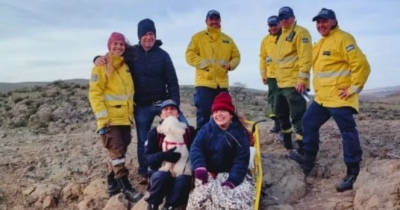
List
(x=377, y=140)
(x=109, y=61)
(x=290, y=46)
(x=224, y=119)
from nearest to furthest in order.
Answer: (x=224, y=119) → (x=109, y=61) → (x=290, y=46) → (x=377, y=140)

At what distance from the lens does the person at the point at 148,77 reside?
6.43 meters

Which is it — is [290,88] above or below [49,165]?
above

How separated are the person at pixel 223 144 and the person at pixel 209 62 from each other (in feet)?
6.29

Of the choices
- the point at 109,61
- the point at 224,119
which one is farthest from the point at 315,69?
the point at 109,61

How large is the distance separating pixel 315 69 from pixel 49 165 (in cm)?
504

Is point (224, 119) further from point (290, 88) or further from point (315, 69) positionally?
point (290, 88)

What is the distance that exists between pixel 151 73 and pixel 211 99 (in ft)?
4.09

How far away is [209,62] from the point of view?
7.31 m

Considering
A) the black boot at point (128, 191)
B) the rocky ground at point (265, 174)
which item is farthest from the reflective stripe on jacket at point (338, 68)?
the black boot at point (128, 191)

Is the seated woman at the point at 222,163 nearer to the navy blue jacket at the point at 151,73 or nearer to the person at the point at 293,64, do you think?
the navy blue jacket at the point at 151,73

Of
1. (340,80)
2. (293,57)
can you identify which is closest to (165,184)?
(340,80)

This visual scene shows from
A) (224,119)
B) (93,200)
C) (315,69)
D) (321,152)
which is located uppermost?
(315,69)

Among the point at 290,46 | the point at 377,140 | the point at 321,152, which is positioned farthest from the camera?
the point at 377,140

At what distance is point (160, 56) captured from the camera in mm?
6516
